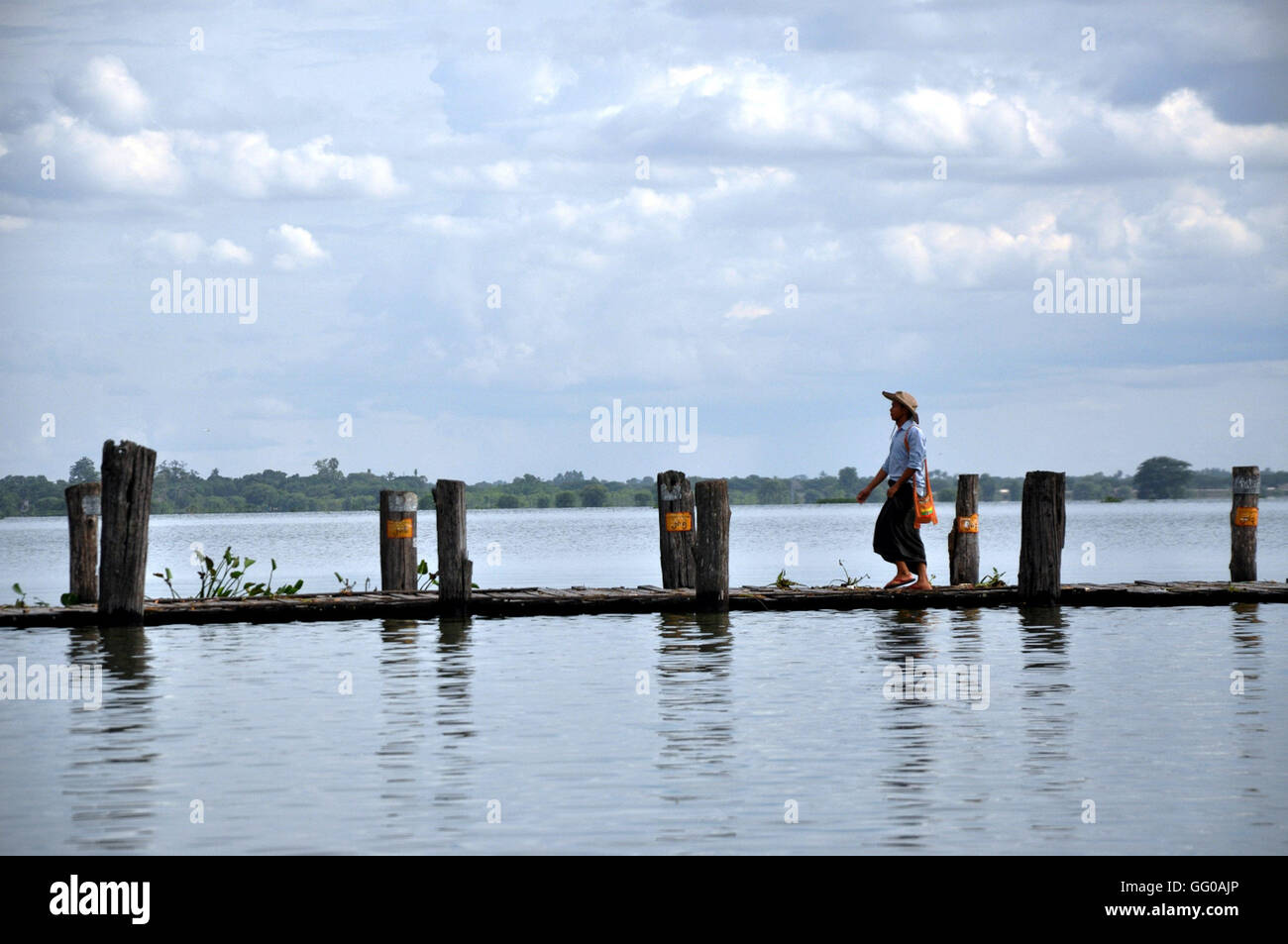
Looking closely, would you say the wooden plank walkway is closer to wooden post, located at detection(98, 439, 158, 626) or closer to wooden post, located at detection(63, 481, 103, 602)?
wooden post, located at detection(98, 439, 158, 626)

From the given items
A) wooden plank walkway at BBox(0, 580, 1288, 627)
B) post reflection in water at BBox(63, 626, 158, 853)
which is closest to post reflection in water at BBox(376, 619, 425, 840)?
wooden plank walkway at BBox(0, 580, 1288, 627)

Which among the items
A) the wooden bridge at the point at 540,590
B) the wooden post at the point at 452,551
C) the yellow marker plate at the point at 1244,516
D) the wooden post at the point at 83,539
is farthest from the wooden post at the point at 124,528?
the yellow marker plate at the point at 1244,516

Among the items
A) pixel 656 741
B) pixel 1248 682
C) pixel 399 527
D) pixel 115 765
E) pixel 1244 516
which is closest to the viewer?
pixel 115 765

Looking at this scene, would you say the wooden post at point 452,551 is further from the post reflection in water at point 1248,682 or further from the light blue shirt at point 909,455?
the post reflection in water at point 1248,682

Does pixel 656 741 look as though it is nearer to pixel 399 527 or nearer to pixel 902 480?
pixel 902 480

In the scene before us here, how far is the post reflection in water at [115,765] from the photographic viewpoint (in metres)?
8.00

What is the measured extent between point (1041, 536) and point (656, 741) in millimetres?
9351

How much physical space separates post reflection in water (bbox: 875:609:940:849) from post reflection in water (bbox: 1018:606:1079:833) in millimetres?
608

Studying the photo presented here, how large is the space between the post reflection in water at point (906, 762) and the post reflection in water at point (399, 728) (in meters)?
2.53

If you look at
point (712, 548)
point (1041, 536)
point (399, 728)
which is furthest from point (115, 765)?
point (1041, 536)

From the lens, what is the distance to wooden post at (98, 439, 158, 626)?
1670cm

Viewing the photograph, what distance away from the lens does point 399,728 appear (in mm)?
10984
